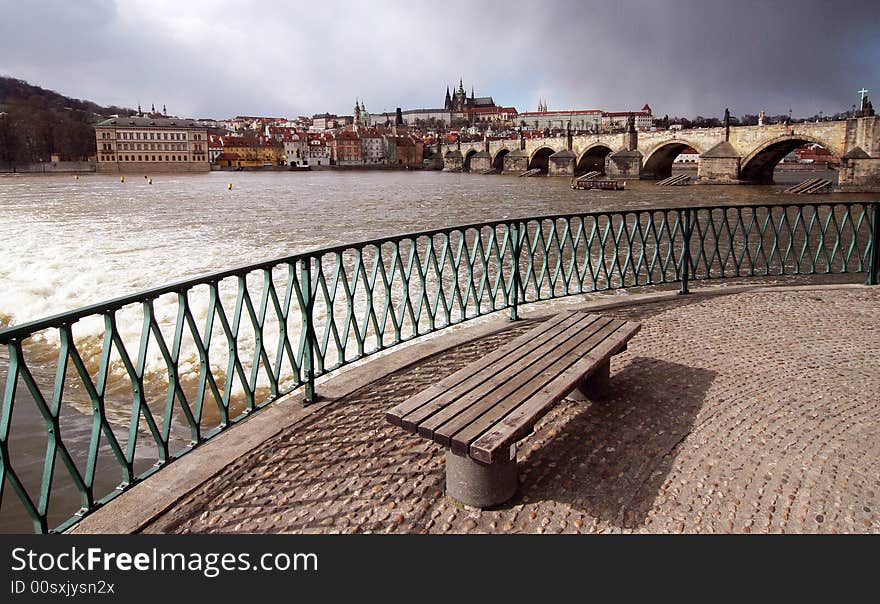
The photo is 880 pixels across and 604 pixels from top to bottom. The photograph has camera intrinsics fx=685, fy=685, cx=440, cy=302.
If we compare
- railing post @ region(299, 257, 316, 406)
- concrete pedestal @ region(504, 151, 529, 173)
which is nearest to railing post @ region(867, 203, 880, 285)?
railing post @ region(299, 257, 316, 406)

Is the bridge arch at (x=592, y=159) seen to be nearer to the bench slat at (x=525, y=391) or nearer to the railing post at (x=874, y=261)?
the railing post at (x=874, y=261)

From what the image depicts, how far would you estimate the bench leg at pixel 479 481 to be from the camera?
9.78ft

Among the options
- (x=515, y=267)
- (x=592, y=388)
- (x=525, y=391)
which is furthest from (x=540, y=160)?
(x=525, y=391)

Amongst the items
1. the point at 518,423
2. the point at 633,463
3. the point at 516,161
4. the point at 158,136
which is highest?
the point at 158,136

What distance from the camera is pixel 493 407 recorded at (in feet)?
10.3

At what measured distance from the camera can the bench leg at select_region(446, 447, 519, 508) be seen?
9.78 feet

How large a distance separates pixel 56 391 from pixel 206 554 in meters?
0.87

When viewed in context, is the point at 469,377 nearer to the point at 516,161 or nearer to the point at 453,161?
the point at 516,161

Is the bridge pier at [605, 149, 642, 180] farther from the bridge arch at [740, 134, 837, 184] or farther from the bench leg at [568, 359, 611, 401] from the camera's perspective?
the bench leg at [568, 359, 611, 401]

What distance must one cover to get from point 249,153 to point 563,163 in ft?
234

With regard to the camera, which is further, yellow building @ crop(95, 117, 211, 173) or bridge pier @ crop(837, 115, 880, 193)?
yellow building @ crop(95, 117, 211, 173)

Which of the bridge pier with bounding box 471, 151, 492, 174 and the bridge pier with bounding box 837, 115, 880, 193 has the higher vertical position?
the bridge pier with bounding box 471, 151, 492, 174

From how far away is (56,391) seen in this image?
2.62m

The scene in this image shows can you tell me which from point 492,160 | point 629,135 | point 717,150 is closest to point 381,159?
point 492,160
